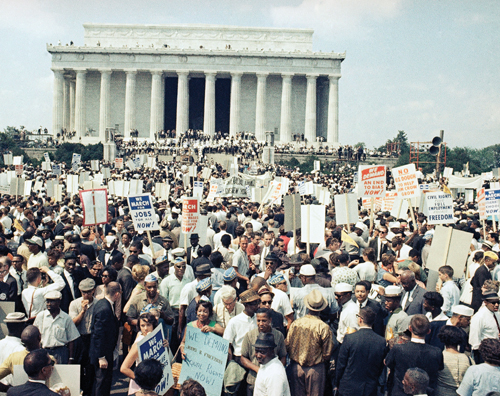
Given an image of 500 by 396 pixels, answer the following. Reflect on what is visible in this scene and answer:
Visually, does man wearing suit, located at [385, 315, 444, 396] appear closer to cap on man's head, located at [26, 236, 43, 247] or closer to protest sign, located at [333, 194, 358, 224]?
cap on man's head, located at [26, 236, 43, 247]

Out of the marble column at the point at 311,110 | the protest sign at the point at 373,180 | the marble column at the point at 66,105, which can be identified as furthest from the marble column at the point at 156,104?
the protest sign at the point at 373,180

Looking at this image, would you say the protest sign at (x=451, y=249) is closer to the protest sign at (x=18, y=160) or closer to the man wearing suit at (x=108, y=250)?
the man wearing suit at (x=108, y=250)

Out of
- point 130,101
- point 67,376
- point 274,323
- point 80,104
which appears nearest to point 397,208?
point 274,323

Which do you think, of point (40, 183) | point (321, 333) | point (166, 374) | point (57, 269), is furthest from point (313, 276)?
point (40, 183)

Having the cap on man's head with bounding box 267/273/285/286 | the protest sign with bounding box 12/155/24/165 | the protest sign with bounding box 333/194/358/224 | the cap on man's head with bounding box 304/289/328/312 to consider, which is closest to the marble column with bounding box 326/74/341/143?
the protest sign with bounding box 12/155/24/165

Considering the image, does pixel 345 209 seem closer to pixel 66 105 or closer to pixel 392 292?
pixel 392 292

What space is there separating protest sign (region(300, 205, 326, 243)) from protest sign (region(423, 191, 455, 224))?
2.72 meters

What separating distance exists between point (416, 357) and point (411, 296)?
233 cm

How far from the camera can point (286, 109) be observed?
76.2 metres

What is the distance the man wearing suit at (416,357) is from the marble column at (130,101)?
72.3 m

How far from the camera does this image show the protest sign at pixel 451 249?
10.2 m

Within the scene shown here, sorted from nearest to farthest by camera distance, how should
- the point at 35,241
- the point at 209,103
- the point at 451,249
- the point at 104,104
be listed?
the point at 451,249 → the point at 35,241 → the point at 209,103 → the point at 104,104

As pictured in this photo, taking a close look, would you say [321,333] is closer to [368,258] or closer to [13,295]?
[368,258]

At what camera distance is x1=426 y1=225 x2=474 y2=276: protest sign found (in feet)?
33.6
